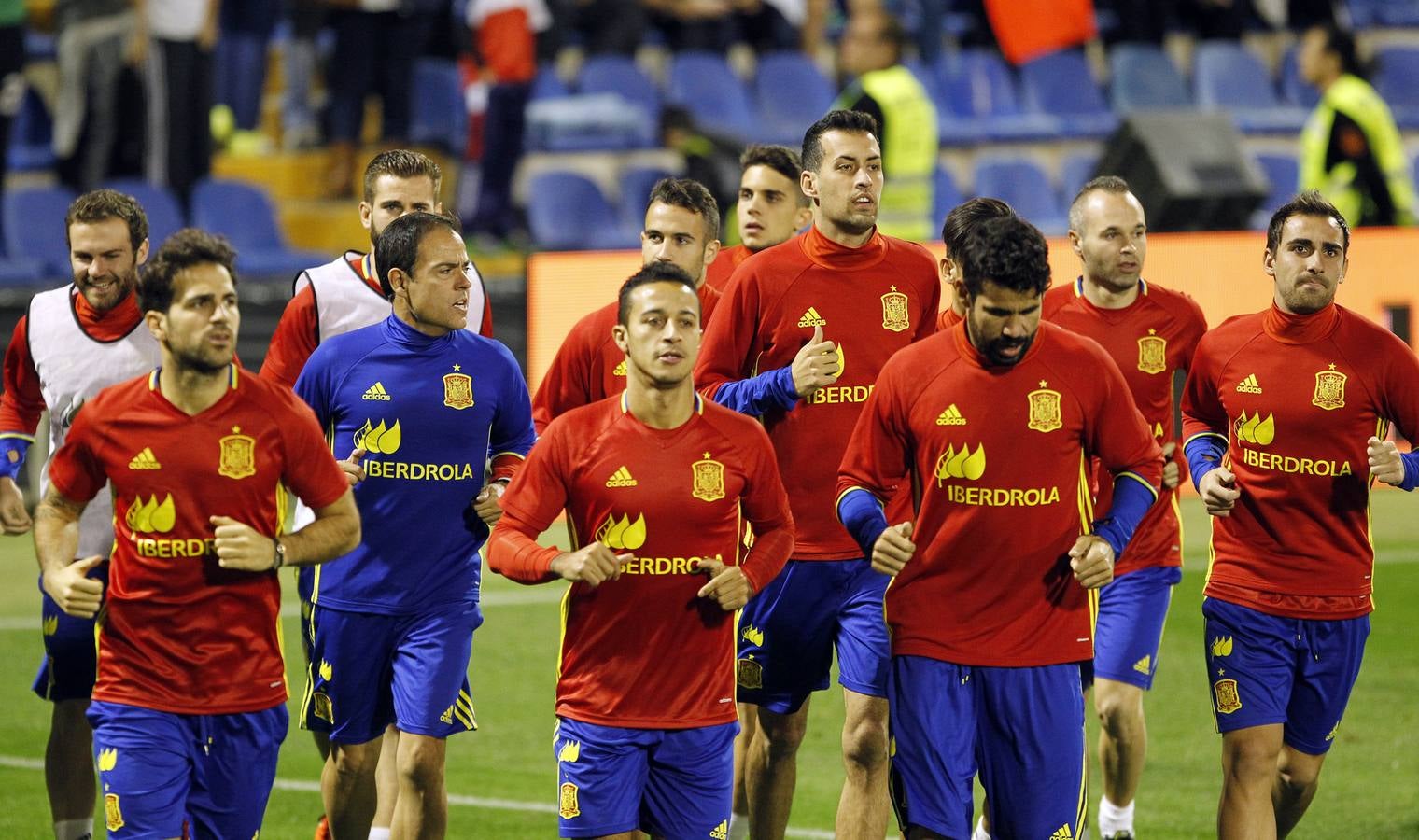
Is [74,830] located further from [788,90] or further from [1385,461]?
[788,90]

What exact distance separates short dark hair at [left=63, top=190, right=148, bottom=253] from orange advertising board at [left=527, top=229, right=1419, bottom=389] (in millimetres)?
7010

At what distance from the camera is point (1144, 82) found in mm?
21641

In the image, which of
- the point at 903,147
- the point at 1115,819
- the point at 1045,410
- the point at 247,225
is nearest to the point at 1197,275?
the point at 903,147

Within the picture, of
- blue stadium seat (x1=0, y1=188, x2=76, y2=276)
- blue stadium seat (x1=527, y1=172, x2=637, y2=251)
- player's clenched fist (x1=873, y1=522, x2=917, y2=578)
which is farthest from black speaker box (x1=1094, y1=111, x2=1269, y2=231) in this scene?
player's clenched fist (x1=873, y1=522, x2=917, y2=578)

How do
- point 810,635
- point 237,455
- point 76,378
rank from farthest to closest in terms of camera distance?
point 810,635, point 76,378, point 237,455

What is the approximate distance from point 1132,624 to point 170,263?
171 inches

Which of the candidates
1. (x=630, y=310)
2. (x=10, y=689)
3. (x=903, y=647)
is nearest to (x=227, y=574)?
(x=630, y=310)

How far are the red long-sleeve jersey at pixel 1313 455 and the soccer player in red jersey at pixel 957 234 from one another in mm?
1059

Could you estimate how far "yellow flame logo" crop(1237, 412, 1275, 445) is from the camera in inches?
285

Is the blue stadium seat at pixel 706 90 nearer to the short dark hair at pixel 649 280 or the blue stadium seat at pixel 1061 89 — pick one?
the blue stadium seat at pixel 1061 89

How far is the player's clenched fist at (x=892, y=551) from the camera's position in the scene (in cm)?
589

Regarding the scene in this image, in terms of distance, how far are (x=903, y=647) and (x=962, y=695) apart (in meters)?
0.23

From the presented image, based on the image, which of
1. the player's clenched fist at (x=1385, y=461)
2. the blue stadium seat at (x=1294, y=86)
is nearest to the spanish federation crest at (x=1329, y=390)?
the player's clenched fist at (x=1385, y=461)

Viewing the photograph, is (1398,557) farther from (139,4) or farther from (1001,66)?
(139,4)
